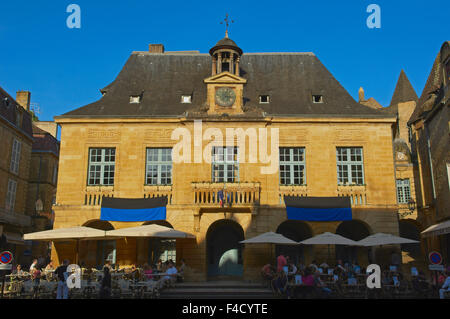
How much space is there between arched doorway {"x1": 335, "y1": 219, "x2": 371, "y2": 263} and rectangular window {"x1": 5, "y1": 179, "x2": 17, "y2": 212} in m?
19.1

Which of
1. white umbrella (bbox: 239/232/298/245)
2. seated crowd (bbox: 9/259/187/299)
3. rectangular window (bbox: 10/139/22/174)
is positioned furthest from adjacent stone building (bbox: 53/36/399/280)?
rectangular window (bbox: 10/139/22/174)

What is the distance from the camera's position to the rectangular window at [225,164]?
2069 centimetres

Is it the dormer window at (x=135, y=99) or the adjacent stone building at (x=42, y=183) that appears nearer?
the dormer window at (x=135, y=99)

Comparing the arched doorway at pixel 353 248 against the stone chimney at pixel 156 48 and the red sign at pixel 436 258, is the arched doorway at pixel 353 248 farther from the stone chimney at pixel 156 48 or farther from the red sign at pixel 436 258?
the stone chimney at pixel 156 48

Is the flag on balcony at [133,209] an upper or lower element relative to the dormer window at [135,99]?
lower

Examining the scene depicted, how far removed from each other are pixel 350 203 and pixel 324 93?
6254 millimetres

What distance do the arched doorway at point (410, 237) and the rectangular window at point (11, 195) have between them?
24.6 meters

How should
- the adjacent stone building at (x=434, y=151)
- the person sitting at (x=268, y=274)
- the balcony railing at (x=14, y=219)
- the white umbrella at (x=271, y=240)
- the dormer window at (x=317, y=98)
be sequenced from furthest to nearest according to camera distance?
the balcony railing at (x=14, y=219), the dormer window at (x=317, y=98), the adjacent stone building at (x=434, y=151), the white umbrella at (x=271, y=240), the person sitting at (x=268, y=274)

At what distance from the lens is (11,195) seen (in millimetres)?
26656

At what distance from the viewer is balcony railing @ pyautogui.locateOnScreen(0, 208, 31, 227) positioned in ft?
80.2

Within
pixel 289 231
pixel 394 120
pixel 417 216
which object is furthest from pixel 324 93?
A: pixel 417 216

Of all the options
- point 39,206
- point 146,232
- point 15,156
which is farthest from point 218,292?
point 39,206

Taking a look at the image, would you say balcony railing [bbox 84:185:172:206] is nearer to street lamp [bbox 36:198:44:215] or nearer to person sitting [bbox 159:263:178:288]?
person sitting [bbox 159:263:178:288]

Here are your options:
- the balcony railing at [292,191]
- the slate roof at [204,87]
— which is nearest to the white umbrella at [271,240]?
the balcony railing at [292,191]
